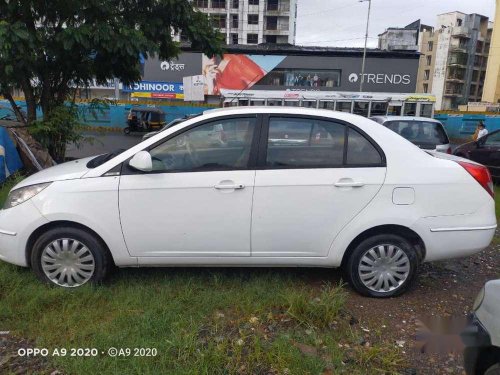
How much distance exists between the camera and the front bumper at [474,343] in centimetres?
197

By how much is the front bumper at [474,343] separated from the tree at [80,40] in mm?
5466

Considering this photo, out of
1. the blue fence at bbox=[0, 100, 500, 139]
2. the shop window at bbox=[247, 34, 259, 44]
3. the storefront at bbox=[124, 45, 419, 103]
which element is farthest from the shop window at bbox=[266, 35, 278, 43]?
the blue fence at bbox=[0, 100, 500, 139]

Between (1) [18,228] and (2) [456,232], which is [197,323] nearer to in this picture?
(1) [18,228]

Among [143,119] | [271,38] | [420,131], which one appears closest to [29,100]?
[420,131]

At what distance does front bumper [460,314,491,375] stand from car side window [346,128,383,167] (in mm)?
1543

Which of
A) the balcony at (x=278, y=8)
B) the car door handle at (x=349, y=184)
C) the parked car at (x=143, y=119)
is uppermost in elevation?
the balcony at (x=278, y=8)

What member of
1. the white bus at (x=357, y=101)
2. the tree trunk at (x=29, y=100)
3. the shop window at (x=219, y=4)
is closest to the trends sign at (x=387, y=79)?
the white bus at (x=357, y=101)

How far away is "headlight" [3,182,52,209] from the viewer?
3.39 meters

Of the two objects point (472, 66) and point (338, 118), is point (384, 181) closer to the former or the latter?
point (338, 118)

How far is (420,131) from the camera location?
991cm

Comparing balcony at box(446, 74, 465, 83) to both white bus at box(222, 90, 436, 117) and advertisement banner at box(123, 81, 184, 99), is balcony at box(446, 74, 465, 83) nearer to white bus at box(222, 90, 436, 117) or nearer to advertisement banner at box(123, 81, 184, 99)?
advertisement banner at box(123, 81, 184, 99)

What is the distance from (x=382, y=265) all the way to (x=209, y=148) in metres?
1.78

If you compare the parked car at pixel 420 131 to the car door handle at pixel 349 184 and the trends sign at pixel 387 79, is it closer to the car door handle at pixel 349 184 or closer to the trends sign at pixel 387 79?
the car door handle at pixel 349 184

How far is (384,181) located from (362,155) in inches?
11.2
